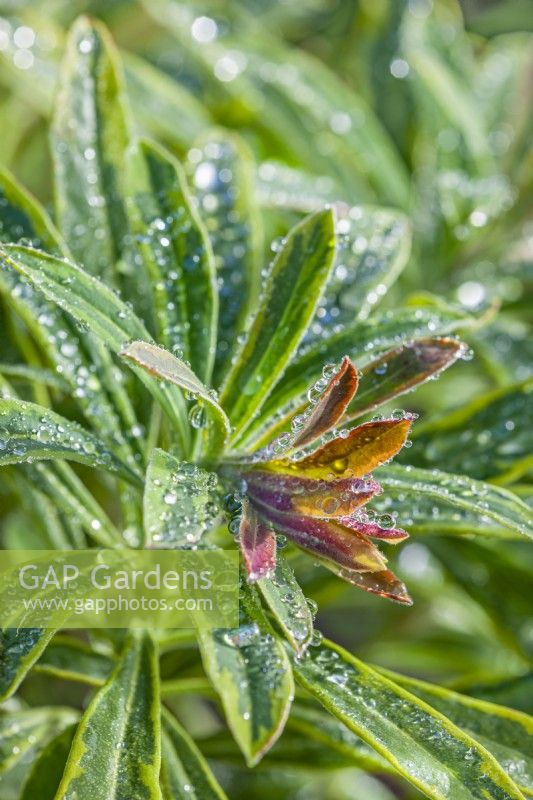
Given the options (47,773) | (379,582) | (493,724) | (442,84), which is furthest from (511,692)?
(442,84)

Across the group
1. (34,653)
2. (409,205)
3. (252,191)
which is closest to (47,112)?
(252,191)

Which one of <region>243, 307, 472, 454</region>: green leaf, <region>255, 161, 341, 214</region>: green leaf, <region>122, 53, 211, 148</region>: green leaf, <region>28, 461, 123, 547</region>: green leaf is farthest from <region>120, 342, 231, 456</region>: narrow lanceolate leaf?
<region>122, 53, 211, 148</region>: green leaf

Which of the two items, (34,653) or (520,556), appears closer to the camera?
(34,653)

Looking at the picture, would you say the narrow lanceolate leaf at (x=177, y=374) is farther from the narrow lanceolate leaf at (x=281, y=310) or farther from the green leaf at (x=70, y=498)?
the green leaf at (x=70, y=498)

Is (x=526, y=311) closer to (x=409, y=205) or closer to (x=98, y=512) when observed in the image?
(x=409, y=205)

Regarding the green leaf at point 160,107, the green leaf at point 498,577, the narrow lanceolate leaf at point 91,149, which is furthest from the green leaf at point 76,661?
the green leaf at point 160,107

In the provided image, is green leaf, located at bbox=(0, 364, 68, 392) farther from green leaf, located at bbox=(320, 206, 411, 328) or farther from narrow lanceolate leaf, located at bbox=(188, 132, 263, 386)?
green leaf, located at bbox=(320, 206, 411, 328)
